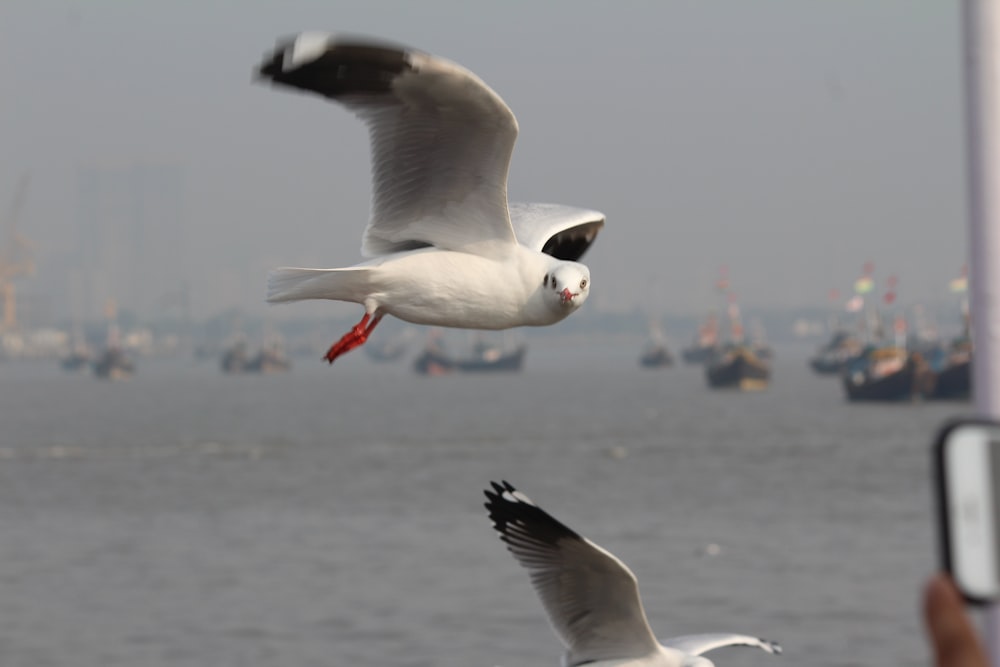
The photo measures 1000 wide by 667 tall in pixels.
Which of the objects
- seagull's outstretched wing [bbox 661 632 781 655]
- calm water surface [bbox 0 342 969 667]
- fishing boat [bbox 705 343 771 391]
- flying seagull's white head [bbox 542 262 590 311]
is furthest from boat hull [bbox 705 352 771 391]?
flying seagull's white head [bbox 542 262 590 311]

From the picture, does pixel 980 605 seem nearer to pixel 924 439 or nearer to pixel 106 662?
pixel 106 662

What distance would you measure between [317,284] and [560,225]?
1378 mm

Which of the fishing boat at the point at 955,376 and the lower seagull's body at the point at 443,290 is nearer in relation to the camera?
the lower seagull's body at the point at 443,290

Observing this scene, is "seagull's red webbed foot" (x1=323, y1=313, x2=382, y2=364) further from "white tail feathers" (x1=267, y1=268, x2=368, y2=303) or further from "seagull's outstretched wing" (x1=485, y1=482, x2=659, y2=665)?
"seagull's outstretched wing" (x1=485, y1=482, x2=659, y2=665)

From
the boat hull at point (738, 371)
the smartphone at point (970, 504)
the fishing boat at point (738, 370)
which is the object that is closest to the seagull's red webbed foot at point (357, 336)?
the smartphone at point (970, 504)

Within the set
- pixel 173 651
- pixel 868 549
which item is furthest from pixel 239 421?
pixel 173 651

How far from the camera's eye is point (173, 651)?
159 ft

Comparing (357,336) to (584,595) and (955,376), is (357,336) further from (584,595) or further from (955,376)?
(955,376)

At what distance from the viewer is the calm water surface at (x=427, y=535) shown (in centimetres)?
5000

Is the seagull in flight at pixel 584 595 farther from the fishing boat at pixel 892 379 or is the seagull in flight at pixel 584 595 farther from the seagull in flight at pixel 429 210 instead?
the fishing boat at pixel 892 379

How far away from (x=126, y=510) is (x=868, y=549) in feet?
131

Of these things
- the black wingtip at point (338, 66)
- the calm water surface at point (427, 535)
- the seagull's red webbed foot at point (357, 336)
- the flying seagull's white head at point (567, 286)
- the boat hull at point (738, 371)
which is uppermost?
the black wingtip at point (338, 66)

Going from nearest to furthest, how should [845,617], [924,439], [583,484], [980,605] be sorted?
[980,605]
[845,617]
[583,484]
[924,439]

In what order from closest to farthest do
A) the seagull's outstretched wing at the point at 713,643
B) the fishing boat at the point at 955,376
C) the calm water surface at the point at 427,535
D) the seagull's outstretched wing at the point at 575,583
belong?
the seagull's outstretched wing at the point at 575,583 < the seagull's outstretched wing at the point at 713,643 < the calm water surface at the point at 427,535 < the fishing boat at the point at 955,376
